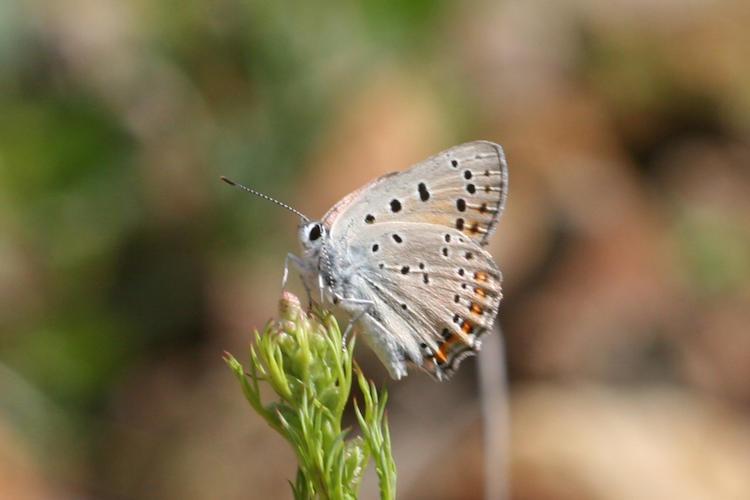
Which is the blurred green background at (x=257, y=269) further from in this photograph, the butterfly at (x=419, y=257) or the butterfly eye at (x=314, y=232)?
the butterfly eye at (x=314, y=232)

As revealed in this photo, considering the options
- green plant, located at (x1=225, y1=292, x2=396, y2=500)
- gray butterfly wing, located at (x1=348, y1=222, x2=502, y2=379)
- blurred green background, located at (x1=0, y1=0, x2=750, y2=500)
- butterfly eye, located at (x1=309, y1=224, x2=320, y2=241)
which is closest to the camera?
green plant, located at (x1=225, y1=292, x2=396, y2=500)

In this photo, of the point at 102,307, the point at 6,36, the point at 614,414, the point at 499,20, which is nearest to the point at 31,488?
the point at 102,307

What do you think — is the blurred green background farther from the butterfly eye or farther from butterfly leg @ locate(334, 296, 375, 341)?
the butterfly eye

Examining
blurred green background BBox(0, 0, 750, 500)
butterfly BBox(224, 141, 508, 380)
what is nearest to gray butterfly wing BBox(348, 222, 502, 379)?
butterfly BBox(224, 141, 508, 380)

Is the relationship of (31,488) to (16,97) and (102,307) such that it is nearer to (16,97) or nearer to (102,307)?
(102,307)

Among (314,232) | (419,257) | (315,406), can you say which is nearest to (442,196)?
(419,257)

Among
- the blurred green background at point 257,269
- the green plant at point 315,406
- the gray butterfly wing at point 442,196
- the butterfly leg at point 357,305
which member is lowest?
the green plant at point 315,406

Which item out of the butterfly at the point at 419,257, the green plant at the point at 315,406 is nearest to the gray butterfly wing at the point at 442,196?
the butterfly at the point at 419,257

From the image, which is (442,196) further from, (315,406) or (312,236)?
(315,406)
